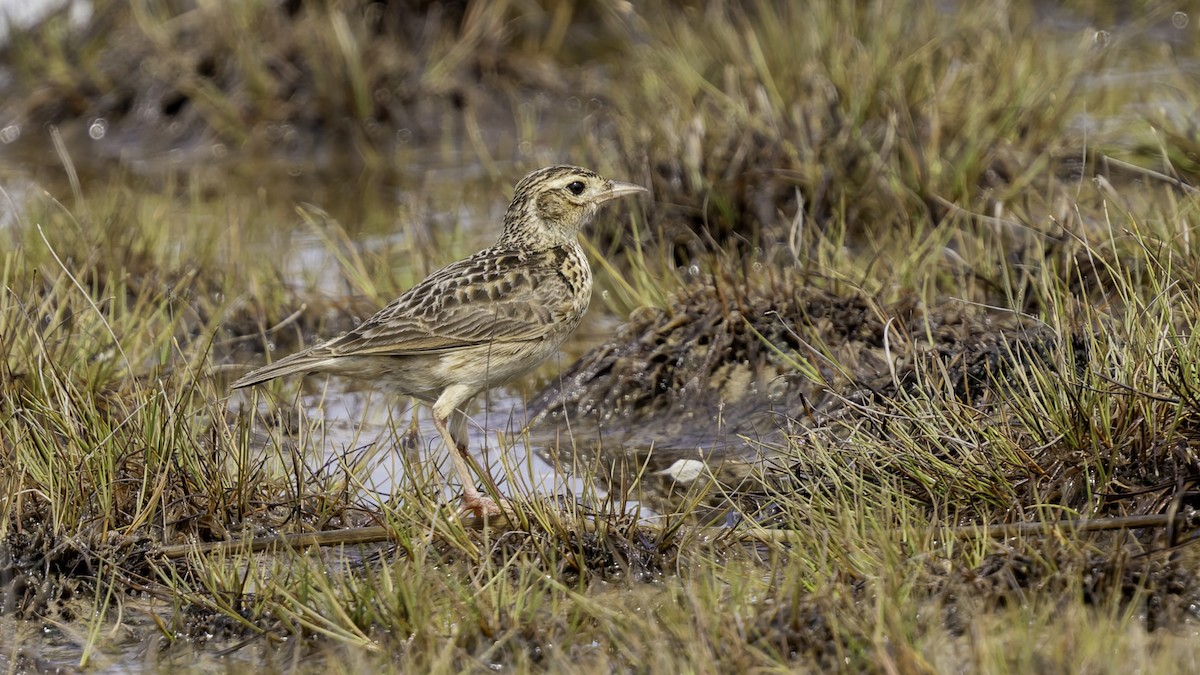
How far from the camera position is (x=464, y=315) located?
639 centimetres

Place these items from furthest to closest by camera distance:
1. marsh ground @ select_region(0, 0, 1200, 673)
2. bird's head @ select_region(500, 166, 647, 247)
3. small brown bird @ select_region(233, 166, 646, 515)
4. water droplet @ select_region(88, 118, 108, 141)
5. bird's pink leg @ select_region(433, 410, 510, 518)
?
water droplet @ select_region(88, 118, 108, 141)
bird's head @ select_region(500, 166, 647, 247)
small brown bird @ select_region(233, 166, 646, 515)
bird's pink leg @ select_region(433, 410, 510, 518)
marsh ground @ select_region(0, 0, 1200, 673)

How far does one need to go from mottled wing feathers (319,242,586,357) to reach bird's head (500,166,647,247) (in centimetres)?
32

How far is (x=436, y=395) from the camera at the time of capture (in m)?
6.64

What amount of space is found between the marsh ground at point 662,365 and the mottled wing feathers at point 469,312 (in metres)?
0.31

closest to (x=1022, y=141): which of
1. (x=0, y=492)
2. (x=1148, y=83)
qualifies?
(x=1148, y=83)

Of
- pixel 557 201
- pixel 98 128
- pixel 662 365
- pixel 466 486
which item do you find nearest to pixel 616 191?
pixel 557 201

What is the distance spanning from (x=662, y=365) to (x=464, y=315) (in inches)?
43.5

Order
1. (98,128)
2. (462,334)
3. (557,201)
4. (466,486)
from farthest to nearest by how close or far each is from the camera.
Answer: (98,128) → (557,201) → (462,334) → (466,486)

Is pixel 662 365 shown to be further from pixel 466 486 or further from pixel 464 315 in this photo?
pixel 466 486

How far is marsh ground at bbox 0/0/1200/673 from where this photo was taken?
4.48 m

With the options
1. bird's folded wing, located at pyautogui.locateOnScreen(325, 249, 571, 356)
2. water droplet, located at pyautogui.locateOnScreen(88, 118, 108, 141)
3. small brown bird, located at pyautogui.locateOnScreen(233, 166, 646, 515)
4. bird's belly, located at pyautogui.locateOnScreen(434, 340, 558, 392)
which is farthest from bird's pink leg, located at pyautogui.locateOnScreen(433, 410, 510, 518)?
water droplet, located at pyautogui.locateOnScreen(88, 118, 108, 141)

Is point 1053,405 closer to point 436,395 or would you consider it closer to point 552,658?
point 552,658

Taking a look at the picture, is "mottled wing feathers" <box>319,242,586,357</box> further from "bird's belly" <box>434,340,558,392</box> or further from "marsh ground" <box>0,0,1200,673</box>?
"marsh ground" <box>0,0,1200,673</box>

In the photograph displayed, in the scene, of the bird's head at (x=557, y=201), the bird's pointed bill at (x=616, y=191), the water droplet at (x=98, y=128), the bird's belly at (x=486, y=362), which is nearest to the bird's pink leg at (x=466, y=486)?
the bird's belly at (x=486, y=362)
